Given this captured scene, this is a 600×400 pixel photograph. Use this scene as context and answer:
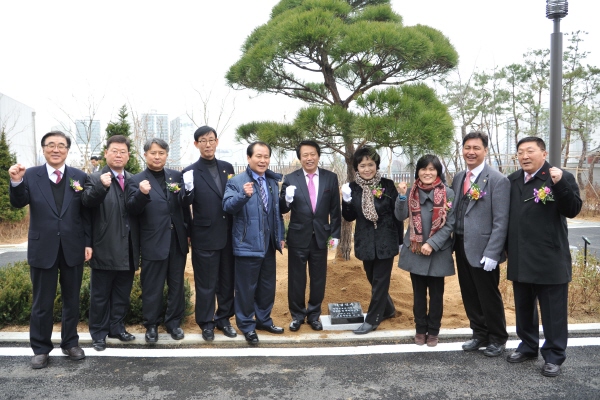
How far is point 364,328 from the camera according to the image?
13.3ft

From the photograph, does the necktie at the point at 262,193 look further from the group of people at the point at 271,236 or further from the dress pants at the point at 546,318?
the dress pants at the point at 546,318

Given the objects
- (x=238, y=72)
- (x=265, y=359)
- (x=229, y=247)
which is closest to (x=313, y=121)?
(x=238, y=72)

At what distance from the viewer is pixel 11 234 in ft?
36.2

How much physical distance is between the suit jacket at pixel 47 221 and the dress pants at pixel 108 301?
11.1 inches

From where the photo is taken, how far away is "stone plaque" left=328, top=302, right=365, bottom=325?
4191 mm

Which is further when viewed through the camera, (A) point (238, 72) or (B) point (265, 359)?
(A) point (238, 72)

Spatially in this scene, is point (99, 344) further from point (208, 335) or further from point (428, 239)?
point (428, 239)

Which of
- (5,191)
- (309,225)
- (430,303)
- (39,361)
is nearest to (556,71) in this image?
(430,303)

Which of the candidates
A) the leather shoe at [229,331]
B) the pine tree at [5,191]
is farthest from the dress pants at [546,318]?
the pine tree at [5,191]

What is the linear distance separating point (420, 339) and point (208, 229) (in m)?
2.01

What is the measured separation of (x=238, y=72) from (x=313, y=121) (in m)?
1.11

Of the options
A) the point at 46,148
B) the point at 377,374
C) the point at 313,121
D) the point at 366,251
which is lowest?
the point at 377,374

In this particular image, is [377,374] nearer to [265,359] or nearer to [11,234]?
[265,359]

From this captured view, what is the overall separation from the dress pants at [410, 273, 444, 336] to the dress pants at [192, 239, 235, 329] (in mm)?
1620
